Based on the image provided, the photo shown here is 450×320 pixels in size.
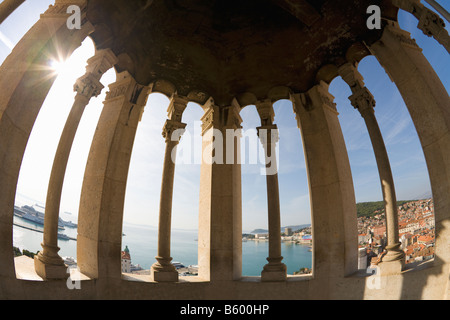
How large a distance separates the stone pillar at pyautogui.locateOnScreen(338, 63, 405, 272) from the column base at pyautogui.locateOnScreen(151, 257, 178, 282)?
12343mm

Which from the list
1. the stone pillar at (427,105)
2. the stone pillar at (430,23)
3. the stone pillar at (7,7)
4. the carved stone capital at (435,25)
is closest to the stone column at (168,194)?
the stone pillar at (7,7)

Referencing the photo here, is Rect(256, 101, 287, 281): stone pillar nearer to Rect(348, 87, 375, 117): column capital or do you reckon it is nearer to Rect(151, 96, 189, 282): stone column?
Rect(348, 87, 375, 117): column capital

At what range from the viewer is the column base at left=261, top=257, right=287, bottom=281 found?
631 inches

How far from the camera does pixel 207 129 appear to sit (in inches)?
834

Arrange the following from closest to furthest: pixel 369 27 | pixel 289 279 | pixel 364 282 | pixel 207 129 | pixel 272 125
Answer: pixel 364 282, pixel 369 27, pixel 289 279, pixel 272 125, pixel 207 129

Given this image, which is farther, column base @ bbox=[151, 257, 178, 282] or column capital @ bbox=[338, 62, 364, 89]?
column capital @ bbox=[338, 62, 364, 89]

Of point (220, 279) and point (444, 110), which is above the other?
point (444, 110)

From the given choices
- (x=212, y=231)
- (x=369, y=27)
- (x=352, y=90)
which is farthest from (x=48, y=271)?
(x=369, y=27)

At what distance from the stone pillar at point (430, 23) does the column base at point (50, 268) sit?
72.2 ft

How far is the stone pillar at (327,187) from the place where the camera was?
1580cm

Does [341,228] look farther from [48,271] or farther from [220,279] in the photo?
[48,271]

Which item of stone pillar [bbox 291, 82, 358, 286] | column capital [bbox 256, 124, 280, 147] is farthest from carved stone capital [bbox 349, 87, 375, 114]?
column capital [bbox 256, 124, 280, 147]

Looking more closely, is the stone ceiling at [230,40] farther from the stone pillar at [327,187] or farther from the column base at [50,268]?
the column base at [50,268]

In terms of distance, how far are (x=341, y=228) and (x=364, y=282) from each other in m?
3.45
